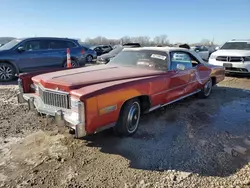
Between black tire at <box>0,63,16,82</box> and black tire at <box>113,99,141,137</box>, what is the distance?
664 centimetres

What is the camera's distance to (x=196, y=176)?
9.64ft

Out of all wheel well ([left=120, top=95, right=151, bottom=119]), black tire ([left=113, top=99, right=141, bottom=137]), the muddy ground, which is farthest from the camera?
wheel well ([left=120, top=95, right=151, bottom=119])

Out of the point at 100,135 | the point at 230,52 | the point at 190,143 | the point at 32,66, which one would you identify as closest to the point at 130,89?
the point at 100,135

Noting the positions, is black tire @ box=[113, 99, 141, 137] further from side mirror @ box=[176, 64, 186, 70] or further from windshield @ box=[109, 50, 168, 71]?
side mirror @ box=[176, 64, 186, 70]

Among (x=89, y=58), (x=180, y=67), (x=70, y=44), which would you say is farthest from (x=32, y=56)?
(x=89, y=58)

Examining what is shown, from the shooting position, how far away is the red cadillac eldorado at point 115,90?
3205 mm

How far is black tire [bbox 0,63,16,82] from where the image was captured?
8.77 m

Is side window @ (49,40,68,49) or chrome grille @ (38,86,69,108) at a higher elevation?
side window @ (49,40,68,49)

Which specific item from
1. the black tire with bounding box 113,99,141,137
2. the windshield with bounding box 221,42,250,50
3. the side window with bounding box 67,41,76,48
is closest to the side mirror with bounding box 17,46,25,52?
the side window with bounding box 67,41,76,48

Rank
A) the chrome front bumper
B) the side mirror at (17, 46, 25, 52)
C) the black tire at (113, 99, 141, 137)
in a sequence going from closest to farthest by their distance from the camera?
the chrome front bumper
the black tire at (113, 99, 141, 137)
the side mirror at (17, 46, 25, 52)

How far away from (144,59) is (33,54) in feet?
19.3

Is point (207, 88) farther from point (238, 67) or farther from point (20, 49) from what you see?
point (20, 49)

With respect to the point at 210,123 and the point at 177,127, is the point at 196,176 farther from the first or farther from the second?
the point at 210,123

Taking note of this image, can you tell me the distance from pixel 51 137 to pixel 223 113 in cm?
383
